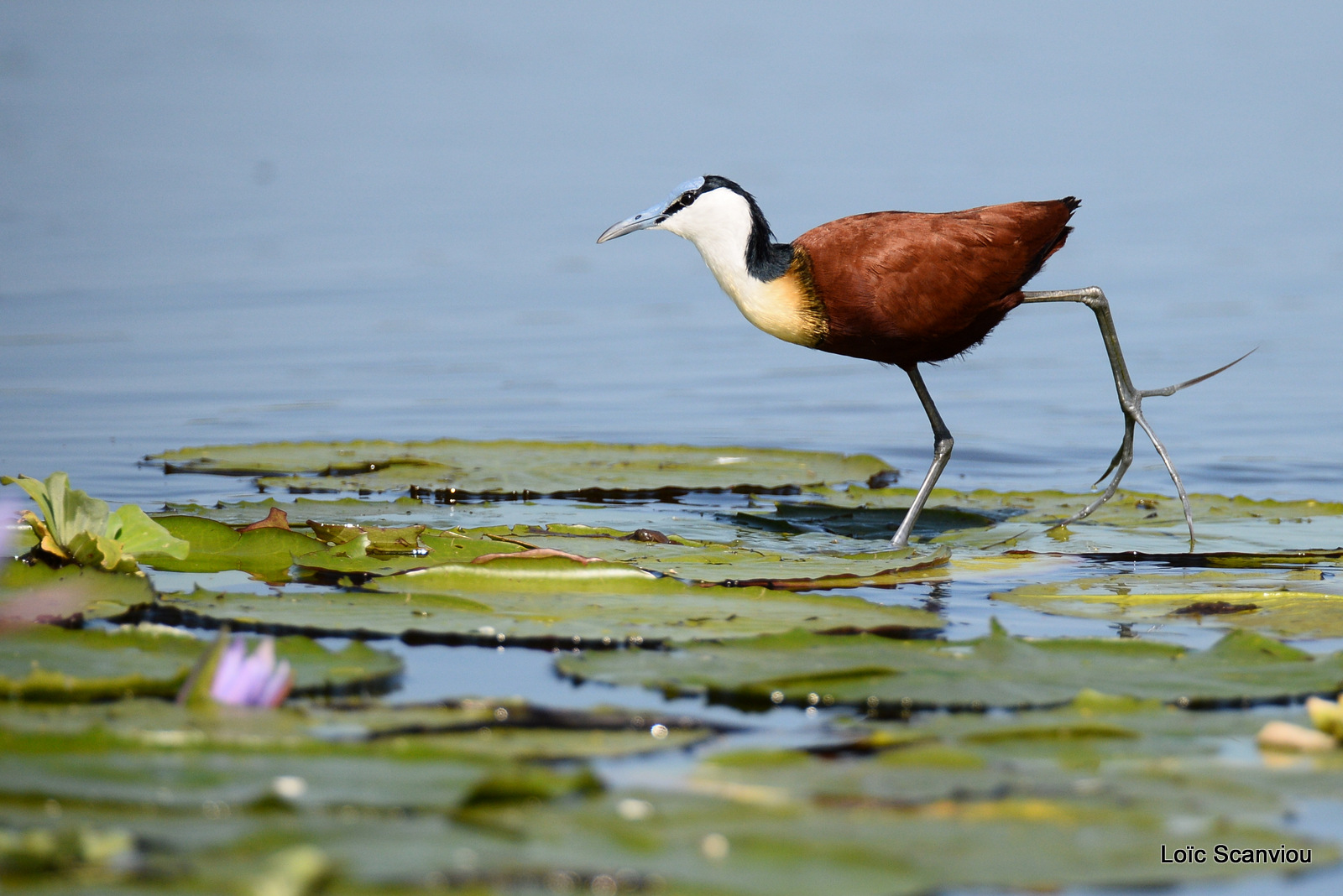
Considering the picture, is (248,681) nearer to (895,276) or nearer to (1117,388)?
(895,276)

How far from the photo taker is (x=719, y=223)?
7059mm

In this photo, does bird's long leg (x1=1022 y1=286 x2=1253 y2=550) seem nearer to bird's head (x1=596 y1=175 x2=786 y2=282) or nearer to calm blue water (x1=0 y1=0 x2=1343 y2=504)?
bird's head (x1=596 y1=175 x2=786 y2=282)

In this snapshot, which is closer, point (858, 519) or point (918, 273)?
point (918, 273)

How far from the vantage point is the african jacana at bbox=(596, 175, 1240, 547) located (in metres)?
6.67

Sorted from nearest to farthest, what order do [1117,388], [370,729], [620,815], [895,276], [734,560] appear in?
1. [620,815]
2. [370,729]
3. [734,560]
4. [895,276]
5. [1117,388]

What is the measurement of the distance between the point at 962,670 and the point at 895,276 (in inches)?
117

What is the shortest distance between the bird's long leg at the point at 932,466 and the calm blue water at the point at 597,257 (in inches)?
57.9

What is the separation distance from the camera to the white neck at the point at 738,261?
6859 millimetres

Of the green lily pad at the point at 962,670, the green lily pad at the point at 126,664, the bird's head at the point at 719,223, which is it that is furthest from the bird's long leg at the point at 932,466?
the green lily pad at the point at 126,664

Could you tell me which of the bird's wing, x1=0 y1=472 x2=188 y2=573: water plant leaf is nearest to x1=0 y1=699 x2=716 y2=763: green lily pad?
x1=0 y1=472 x2=188 y2=573: water plant leaf

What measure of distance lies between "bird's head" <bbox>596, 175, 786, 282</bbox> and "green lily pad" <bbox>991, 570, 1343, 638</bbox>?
7.00 feet

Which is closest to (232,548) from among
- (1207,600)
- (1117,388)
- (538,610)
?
(538,610)

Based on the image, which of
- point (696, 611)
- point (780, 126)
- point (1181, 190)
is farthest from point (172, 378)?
point (780, 126)

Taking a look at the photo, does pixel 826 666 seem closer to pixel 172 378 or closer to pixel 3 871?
pixel 3 871
